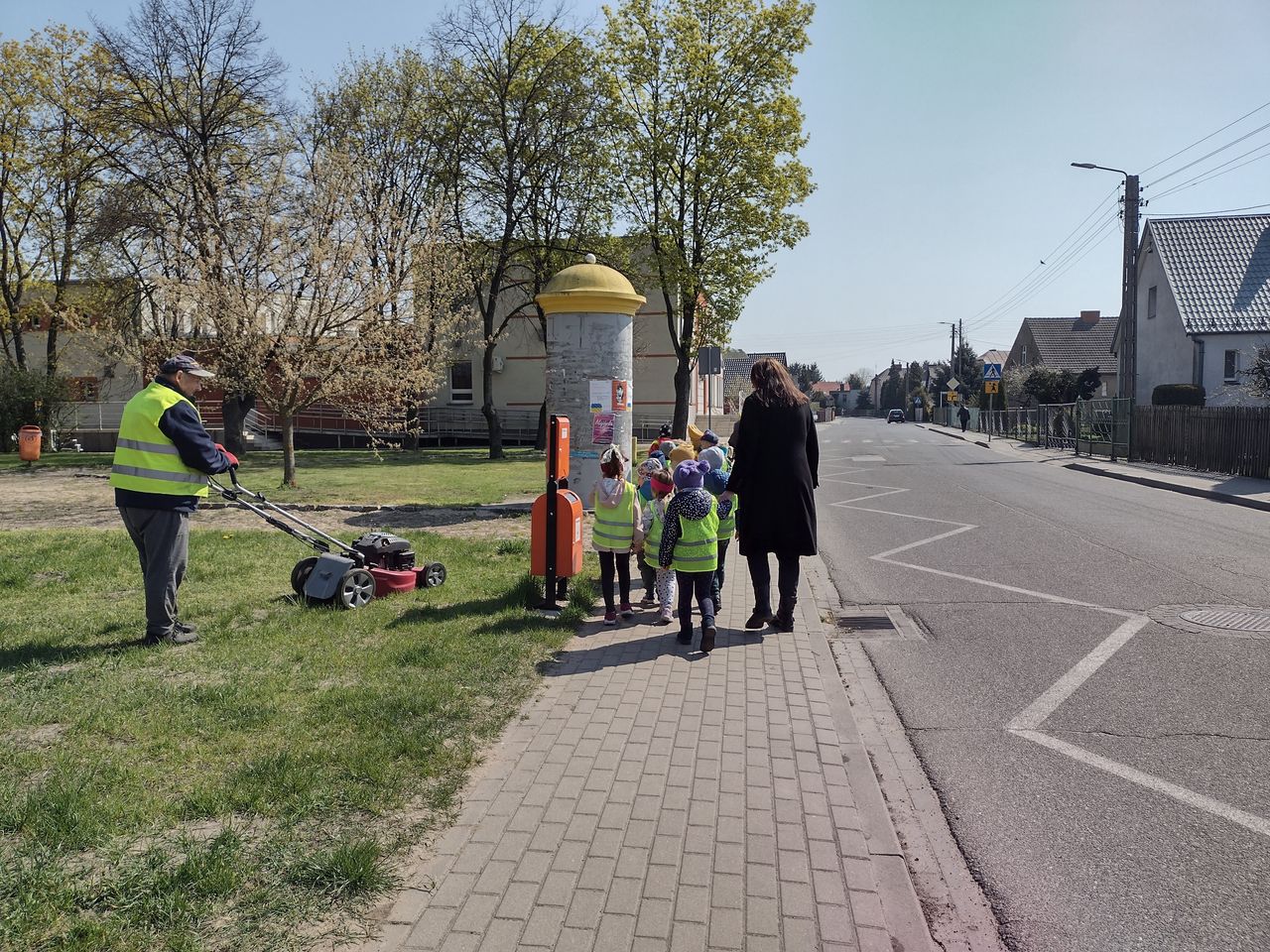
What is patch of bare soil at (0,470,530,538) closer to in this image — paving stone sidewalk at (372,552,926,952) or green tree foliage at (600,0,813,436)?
paving stone sidewalk at (372,552,926,952)

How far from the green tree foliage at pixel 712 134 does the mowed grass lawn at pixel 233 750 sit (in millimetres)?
22174

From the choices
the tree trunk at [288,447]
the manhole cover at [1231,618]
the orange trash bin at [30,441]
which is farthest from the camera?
the orange trash bin at [30,441]

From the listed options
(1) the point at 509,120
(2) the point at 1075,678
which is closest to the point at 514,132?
(1) the point at 509,120

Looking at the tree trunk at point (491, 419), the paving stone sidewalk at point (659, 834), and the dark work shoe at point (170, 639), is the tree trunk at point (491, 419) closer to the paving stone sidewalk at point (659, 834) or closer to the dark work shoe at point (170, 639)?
the dark work shoe at point (170, 639)

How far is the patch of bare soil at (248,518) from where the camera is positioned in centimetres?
1178

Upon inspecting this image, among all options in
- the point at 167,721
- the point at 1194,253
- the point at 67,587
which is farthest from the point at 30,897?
the point at 1194,253

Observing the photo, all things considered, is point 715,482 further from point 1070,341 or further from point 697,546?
point 1070,341

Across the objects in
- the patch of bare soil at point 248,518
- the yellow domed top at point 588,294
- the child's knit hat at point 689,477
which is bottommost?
the patch of bare soil at point 248,518

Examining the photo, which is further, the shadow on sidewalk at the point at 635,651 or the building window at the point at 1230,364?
the building window at the point at 1230,364

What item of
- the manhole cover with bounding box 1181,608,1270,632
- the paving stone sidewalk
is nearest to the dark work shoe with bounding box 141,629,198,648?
the paving stone sidewalk

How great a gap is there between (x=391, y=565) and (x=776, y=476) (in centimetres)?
342

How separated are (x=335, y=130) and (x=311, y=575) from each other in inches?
921

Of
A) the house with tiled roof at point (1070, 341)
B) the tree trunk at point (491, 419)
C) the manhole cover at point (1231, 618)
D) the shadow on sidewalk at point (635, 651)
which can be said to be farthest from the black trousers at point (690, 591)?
the house with tiled roof at point (1070, 341)

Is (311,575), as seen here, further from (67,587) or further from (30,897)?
(30,897)
